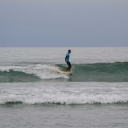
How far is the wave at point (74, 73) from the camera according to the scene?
22.7m

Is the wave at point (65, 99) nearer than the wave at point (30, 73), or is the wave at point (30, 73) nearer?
the wave at point (65, 99)

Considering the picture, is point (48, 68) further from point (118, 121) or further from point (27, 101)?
point (118, 121)

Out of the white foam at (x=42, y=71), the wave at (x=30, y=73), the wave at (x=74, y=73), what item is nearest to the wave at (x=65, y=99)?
Result: the wave at (x=74, y=73)

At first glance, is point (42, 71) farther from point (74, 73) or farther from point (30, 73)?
A: point (74, 73)

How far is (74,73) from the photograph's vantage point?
82.5ft

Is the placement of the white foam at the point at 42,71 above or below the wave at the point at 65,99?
above

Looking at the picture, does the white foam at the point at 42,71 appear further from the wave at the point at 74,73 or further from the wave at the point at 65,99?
the wave at the point at 65,99

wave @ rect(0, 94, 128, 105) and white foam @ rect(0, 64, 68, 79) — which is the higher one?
white foam @ rect(0, 64, 68, 79)

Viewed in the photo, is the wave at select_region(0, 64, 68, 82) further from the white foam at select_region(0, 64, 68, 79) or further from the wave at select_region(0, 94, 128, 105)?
the wave at select_region(0, 94, 128, 105)

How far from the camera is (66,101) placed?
1229cm

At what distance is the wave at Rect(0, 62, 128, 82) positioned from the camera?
2273 centimetres

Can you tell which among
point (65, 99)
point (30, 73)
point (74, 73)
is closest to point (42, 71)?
point (30, 73)

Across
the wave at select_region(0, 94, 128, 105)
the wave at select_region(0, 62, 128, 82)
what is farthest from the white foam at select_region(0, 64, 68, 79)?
the wave at select_region(0, 94, 128, 105)

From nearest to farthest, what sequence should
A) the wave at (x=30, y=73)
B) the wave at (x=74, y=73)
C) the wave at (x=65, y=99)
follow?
the wave at (x=65, y=99) → the wave at (x=74, y=73) → the wave at (x=30, y=73)
